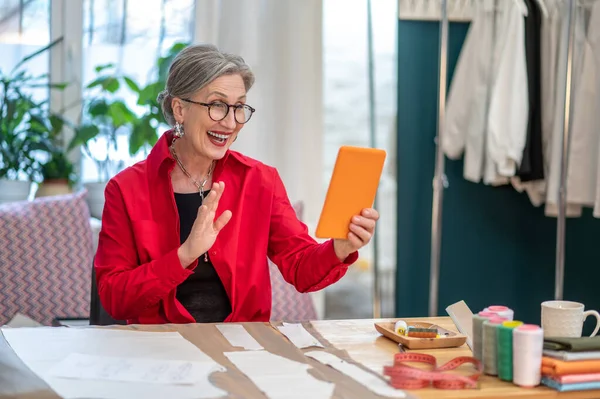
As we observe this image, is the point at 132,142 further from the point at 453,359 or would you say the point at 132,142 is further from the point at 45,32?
the point at 453,359

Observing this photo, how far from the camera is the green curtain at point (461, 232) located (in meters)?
4.34

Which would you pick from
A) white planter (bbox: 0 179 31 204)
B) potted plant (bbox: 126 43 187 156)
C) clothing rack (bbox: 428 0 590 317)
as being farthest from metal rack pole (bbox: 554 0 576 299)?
white planter (bbox: 0 179 31 204)

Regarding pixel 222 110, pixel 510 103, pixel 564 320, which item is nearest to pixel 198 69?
pixel 222 110

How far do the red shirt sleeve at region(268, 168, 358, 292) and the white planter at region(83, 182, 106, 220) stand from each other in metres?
1.61

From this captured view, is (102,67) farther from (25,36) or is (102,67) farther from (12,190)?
(12,190)

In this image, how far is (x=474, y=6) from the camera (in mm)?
4281

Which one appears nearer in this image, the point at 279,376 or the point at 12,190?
the point at 279,376

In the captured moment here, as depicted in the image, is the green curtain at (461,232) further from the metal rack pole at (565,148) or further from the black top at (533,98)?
the metal rack pole at (565,148)

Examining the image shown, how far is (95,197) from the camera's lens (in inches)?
145

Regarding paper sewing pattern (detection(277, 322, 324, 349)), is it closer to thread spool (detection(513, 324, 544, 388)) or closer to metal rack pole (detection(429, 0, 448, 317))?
thread spool (detection(513, 324, 544, 388))

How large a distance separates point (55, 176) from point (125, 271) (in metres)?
1.78

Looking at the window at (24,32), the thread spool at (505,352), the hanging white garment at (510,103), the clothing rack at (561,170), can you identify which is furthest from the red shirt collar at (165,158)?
the window at (24,32)

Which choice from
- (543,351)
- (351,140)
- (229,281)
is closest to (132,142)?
(351,140)

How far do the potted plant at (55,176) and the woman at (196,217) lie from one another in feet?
5.08
